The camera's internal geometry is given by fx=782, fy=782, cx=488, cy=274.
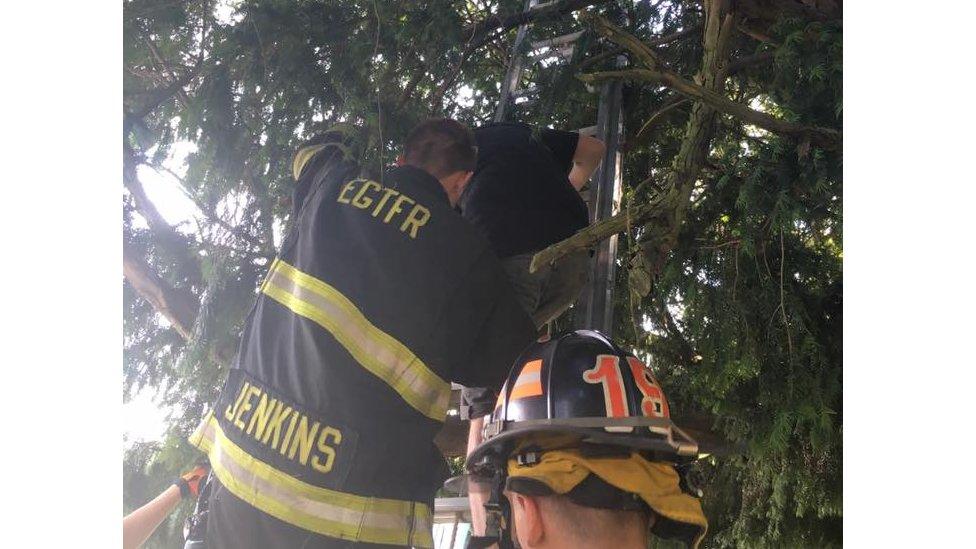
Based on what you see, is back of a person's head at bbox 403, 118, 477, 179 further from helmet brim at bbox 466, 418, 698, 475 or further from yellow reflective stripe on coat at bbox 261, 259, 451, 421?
helmet brim at bbox 466, 418, 698, 475

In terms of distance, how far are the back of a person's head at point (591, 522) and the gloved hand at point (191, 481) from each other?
1.56 metres

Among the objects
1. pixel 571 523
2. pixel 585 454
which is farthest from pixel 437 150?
pixel 571 523

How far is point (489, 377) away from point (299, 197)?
80 cm

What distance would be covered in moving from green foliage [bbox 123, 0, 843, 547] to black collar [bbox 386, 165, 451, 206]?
0.48ft

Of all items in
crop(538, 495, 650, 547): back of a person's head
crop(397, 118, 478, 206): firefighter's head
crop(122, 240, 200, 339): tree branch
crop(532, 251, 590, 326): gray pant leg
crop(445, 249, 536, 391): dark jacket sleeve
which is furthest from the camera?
crop(532, 251, 590, 326): gray pant leg

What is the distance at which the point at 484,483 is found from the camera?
7.30ft

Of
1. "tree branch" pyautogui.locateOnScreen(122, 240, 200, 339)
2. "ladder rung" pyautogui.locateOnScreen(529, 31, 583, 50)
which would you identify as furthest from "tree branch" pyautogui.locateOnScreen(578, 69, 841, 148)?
"tree branch" pyautogui.locateOnScreen(122, 240, 200, 339)

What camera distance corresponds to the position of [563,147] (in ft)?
10.4

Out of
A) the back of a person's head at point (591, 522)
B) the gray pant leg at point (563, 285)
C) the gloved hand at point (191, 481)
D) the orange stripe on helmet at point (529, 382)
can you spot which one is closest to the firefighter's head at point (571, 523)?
the back of a person's head at point (591, 522)

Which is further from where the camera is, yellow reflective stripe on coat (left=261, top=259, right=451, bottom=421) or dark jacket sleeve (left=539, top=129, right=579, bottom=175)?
dark jacket sleeve (left=539, top=129, right=579, bottom=175)

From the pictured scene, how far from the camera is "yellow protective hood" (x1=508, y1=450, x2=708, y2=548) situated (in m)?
→ 1.69

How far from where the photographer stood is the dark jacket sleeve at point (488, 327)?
2160 mm
